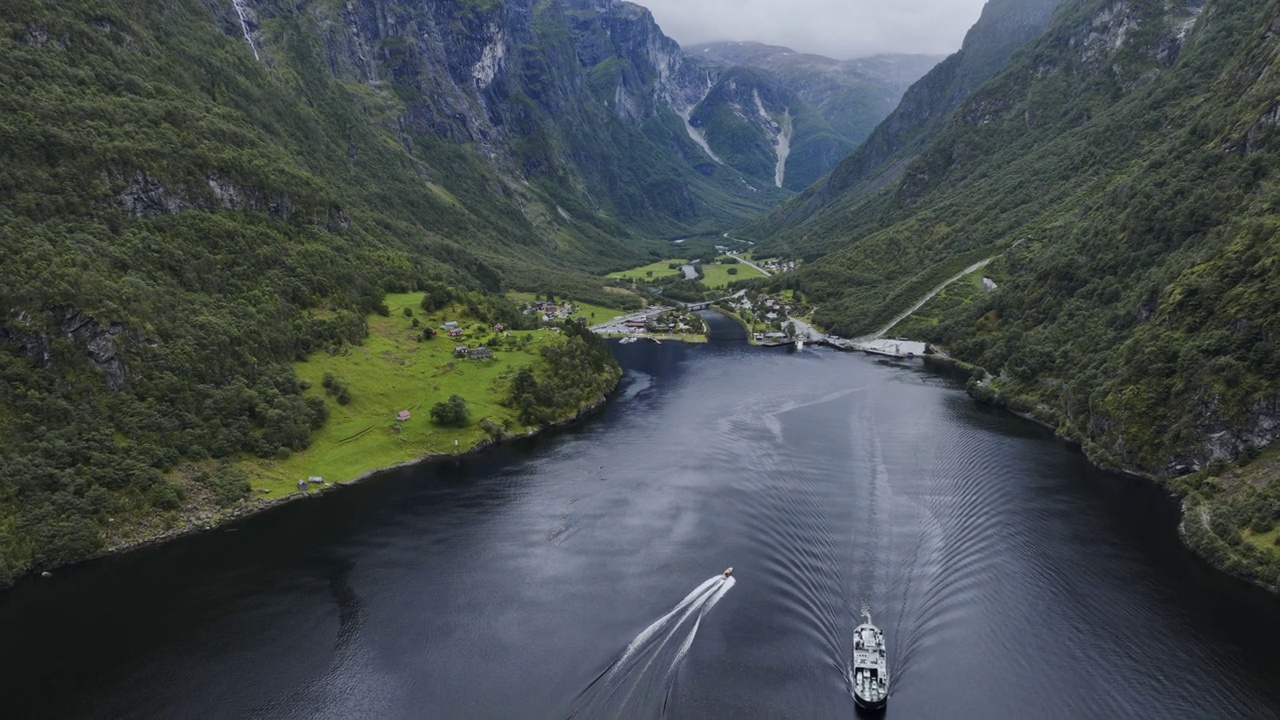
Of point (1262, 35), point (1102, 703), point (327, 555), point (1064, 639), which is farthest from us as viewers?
point (1262, 35)

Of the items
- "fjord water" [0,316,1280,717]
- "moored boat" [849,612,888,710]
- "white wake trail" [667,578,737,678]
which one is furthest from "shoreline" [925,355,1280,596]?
"white wake trail" [667,578,737,678]

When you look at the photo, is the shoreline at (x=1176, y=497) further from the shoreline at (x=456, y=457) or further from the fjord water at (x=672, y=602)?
the fjord water at (x=672, y=602)

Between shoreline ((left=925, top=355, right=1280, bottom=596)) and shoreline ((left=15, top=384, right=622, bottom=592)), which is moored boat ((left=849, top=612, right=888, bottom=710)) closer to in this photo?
shoreline ((left=925, top=355, right=1280, bottom=596))

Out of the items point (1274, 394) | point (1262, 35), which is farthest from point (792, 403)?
point (1262, 35)

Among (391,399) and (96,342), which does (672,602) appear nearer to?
(391,399)

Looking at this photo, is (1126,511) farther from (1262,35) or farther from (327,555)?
(1262,35)

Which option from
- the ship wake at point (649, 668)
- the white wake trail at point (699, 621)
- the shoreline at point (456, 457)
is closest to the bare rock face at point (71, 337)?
the shoreline at point (456, 457)

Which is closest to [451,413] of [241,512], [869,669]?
[241,512]
